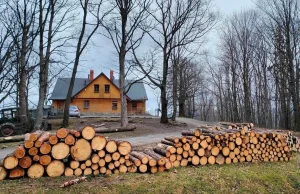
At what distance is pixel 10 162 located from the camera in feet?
20.5

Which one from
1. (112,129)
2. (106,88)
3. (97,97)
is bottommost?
(112,129)

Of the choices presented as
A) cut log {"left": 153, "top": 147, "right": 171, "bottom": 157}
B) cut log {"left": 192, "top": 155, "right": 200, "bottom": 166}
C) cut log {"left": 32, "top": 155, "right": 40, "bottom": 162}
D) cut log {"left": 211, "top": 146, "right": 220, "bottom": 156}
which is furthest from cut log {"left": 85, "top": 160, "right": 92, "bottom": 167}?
cut log {"left": 211, "top": 146, "right": 220, "bottom": 156}

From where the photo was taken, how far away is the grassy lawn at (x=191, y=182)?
5.93 metres

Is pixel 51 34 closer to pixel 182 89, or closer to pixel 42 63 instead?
pixel 42 63

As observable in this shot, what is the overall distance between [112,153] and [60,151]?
1.31m

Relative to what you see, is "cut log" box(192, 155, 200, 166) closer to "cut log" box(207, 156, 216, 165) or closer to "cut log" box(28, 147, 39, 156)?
"cut log" box(207, 156, 216, 165)

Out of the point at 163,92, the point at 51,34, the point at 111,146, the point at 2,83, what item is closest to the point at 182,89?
the point at 163,92

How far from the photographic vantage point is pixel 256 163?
8992 millimetres

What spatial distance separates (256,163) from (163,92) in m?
13.2

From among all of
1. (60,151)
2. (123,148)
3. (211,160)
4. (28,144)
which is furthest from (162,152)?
(28,144)

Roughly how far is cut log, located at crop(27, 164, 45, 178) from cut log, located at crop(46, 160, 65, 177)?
0.47ft

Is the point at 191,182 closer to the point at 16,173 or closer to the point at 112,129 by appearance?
the point at 16,173

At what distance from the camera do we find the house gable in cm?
4103

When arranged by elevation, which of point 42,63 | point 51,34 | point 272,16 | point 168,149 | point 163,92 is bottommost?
point 168,149
